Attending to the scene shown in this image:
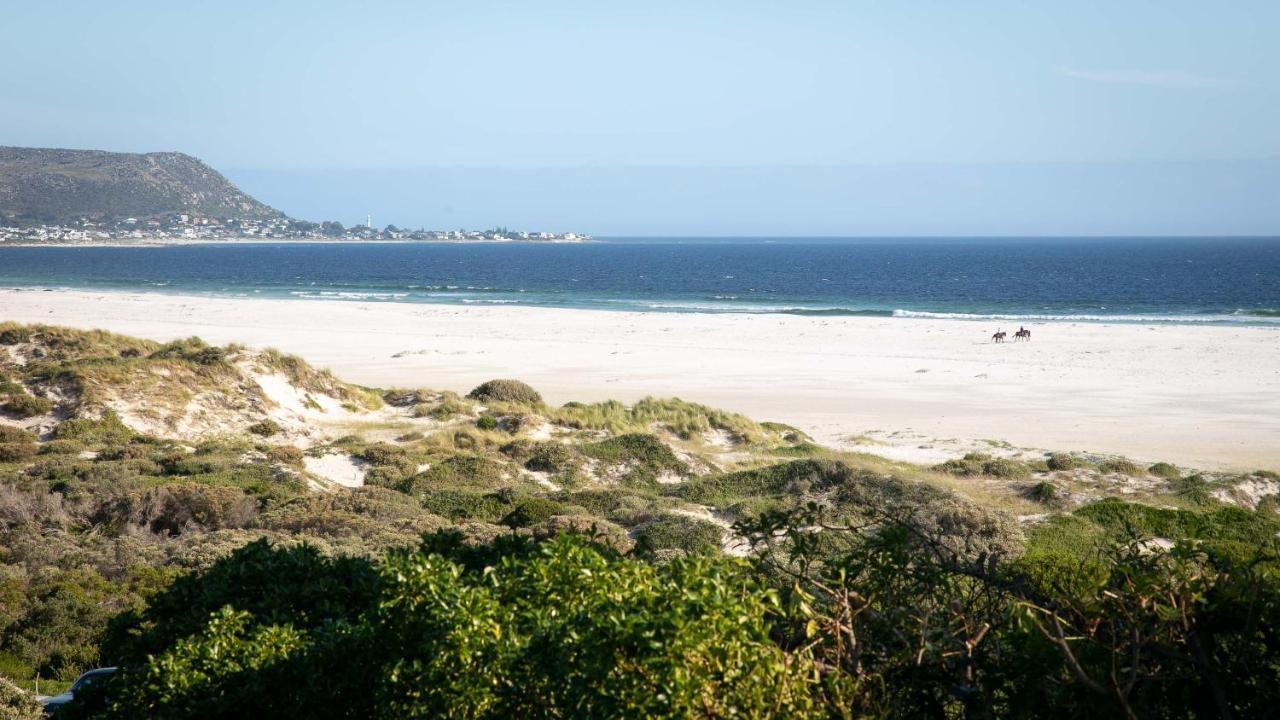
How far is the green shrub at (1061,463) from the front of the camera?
20734mm

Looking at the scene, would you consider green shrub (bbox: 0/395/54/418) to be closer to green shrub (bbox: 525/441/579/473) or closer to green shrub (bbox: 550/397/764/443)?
green shrub (bbox: 525/441/579/473)

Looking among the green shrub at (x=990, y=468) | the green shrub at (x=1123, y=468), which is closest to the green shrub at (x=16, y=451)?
the green shrub at (x=990, y=468)

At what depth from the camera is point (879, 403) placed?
104ft

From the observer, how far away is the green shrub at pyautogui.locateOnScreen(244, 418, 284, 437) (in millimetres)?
21969

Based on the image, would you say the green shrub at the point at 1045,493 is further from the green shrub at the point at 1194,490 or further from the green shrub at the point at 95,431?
the green shrub at the point at 95,431

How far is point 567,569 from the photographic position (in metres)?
4.75

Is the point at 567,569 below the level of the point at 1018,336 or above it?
above

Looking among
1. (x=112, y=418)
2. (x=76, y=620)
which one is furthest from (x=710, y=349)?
(x=76, y=620)

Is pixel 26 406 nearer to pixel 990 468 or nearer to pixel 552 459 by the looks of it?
pixel 552 459

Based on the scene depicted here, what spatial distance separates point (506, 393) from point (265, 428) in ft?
23.1

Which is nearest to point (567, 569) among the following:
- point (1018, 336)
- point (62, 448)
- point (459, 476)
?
point (459, 476)

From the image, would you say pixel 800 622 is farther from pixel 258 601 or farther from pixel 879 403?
pixel 879 403

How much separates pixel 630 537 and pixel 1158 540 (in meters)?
7.78

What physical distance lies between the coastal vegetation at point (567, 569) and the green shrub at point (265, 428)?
15 centimetres
